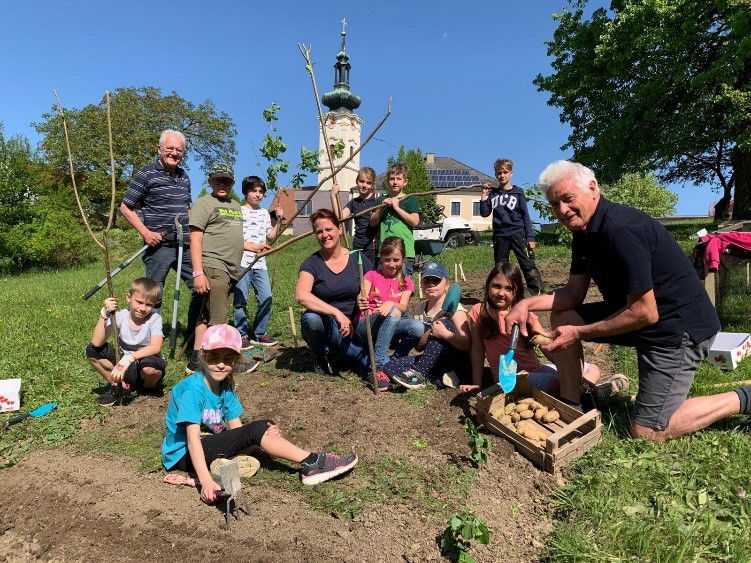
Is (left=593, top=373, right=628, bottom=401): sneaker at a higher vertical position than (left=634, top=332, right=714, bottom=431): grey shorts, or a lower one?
lower

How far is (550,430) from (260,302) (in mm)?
3661

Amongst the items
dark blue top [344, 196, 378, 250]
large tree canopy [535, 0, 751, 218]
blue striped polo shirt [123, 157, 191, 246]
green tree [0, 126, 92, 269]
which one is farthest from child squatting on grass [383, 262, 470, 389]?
green tree [0, 126, 92, 269]

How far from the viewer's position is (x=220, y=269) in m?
4.67

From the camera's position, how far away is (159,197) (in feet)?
16.3

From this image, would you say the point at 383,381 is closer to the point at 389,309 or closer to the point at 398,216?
the point at 389,309

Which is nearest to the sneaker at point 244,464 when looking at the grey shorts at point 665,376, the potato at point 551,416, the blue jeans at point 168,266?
the potato at point 551,416

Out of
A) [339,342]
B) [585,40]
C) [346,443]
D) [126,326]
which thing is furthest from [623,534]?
[585,40]

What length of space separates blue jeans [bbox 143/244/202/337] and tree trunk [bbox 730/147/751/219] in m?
15.5

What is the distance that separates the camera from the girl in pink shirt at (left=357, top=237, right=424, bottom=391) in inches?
172

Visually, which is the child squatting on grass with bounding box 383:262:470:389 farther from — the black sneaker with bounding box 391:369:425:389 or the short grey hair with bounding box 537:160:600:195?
the short grey hair with bounding box 537:160:600:195

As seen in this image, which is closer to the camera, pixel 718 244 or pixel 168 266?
pixel 718 244

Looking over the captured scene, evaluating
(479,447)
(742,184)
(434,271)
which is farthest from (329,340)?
(742,184)

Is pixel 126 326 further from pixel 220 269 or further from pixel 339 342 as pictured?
pixel 339 342

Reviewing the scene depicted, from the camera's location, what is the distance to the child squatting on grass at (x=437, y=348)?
4109mm
